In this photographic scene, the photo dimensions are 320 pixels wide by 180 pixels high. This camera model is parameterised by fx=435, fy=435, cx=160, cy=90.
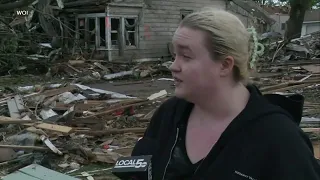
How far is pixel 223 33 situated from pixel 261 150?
1.57 ft

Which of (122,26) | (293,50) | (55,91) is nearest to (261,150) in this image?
(55,91)

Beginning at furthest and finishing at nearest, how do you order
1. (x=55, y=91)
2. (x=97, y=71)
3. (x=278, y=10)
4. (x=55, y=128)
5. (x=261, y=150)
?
(x=278, y=10)
(x=97, y=71)
(x=55, y=91)
(x=55, y=128)
(x=261, y=150)

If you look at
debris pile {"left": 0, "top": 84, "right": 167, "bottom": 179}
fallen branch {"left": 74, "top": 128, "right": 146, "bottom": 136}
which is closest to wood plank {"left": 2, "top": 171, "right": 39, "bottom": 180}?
debris pile {"left": 0, "top": 84, "right": 167, "bottom": 179}

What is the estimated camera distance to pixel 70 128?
24.2 ft

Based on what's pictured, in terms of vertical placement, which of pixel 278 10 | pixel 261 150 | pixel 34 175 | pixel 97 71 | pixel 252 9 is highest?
pixel 278 10

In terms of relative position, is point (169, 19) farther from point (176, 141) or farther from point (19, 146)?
point (176, 141)

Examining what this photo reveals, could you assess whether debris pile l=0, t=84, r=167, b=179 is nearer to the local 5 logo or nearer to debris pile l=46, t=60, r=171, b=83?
the local 5 logo

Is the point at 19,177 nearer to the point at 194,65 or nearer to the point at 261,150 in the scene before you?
the point at 194,65

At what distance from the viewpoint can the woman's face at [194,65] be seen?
5.74 ft

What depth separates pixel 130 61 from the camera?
20969 mm

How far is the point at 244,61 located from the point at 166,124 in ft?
1.50

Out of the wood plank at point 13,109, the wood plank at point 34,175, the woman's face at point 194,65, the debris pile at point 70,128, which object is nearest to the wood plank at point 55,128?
the debris pile at point 70,128

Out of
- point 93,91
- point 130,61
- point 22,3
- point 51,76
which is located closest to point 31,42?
point 51,76

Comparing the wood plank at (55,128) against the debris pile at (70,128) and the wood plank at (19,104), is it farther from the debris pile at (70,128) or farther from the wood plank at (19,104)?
the wood plank at (19,104)
